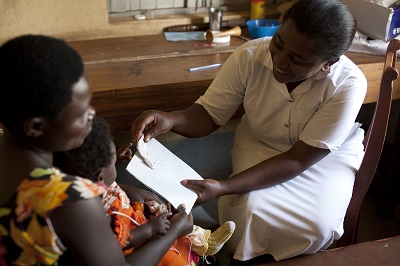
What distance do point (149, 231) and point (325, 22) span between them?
0.73 m

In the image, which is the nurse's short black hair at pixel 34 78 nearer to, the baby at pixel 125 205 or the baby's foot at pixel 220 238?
the baby at pixel 125 205

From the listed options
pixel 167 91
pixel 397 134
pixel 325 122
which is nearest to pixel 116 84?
pixel 167 91

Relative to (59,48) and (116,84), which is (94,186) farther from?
(116,84)

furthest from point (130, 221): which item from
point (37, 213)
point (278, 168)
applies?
point (278, 168)

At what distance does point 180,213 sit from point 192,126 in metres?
0.44

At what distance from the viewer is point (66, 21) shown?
83.8 inches

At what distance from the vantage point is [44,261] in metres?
0.95

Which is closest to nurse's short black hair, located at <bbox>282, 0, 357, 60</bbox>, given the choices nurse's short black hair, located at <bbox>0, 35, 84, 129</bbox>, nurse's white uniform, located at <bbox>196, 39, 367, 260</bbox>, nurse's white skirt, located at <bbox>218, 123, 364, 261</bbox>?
nurse's white uniform, located at <bbox>196, 39, 367, 260</bbox>

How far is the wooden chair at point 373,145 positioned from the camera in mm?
1609

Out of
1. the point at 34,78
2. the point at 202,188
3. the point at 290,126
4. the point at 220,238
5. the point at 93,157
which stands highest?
the point at 34,78

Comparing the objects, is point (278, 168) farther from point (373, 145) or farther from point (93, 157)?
point (93, 157)

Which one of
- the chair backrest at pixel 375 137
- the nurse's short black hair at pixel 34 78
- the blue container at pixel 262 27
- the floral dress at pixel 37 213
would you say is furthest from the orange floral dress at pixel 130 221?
the blue container at pixel 262 27

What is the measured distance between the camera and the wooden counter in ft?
5.90

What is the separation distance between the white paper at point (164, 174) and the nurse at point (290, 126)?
36 mm
